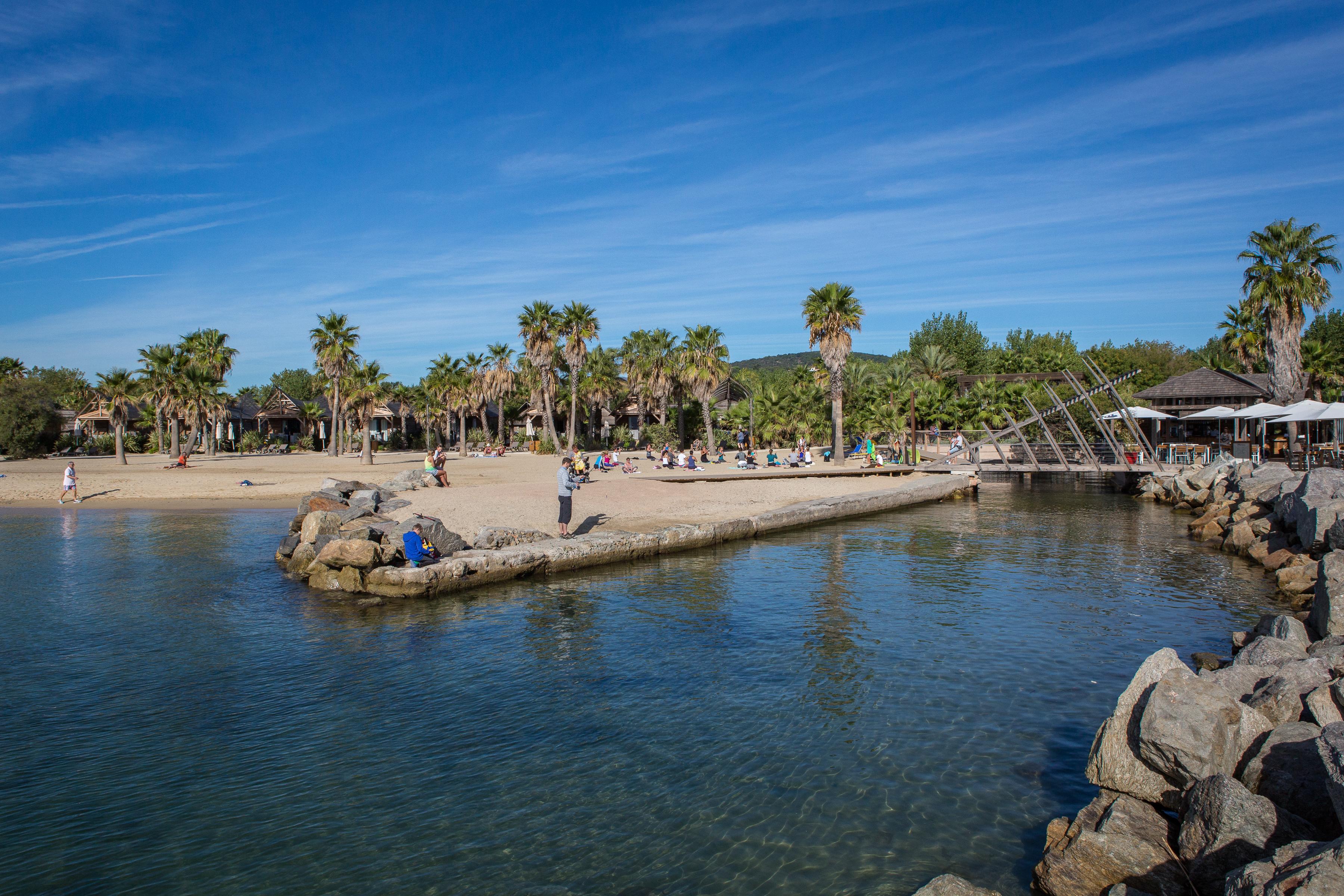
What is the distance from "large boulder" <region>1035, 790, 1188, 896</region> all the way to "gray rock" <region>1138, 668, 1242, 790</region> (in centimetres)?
47

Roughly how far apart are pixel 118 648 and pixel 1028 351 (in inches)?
3044

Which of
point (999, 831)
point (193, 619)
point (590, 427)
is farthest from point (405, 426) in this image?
point (999, 831)

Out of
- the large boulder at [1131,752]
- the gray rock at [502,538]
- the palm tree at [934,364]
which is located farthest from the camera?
the palm tree at [934,364]

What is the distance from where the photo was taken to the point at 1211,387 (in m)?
44.7

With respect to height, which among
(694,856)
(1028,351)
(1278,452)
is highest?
(1028,351)

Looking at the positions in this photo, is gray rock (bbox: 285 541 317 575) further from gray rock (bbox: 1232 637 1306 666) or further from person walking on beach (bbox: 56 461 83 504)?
person walking on beach (bbox: 56 461 83 504)

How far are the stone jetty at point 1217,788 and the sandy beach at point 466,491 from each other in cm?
1405

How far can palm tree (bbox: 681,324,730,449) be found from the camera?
158 ft

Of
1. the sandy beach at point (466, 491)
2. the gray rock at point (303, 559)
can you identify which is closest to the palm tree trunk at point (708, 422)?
the sandy beach at point (466, 491)

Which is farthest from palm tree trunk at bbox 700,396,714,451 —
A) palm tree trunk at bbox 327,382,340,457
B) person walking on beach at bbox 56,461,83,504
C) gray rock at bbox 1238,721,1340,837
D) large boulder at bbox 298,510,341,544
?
gray rock at bbox 1238,721,1340,837

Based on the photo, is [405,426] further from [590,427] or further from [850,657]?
[850,657]

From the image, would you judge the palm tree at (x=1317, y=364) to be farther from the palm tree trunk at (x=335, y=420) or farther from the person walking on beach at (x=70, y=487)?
the person walking on beach at (x=70, y=487)

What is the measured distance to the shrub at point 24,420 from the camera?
52.2m

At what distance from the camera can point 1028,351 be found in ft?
249
